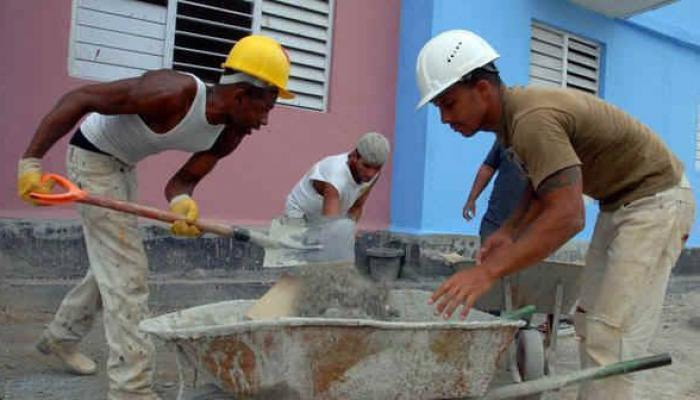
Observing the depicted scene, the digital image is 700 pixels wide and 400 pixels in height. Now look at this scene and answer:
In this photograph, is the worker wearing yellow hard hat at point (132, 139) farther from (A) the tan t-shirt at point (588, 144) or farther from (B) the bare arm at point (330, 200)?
(A) the tan t-shirt at point (588, 144)

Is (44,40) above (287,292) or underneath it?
above

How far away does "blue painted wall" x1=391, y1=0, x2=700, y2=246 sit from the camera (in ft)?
21.0

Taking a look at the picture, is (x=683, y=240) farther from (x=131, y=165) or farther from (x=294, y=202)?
(x=131, y=165)

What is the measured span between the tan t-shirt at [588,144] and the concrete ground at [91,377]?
1.46m

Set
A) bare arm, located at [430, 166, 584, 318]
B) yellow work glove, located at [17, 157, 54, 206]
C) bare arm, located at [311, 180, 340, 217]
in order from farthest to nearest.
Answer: bare arm, located at [311, 180, 340, 217] < yellow work glove, located at [17, 157, 54, 206] < bare arm, located at [430, 166, 584, 318]

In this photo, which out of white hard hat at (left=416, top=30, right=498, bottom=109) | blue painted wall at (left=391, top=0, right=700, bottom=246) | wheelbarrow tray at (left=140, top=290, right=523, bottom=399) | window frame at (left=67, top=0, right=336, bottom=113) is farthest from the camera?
blue painted wall at (left=391, top=0, right=700, bottom=246)

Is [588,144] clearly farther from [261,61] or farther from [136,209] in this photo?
[136,209]

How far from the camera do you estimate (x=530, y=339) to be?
303 cm

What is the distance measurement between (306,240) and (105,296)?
0.94 metres

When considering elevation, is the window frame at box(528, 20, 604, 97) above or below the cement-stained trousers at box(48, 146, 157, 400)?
above

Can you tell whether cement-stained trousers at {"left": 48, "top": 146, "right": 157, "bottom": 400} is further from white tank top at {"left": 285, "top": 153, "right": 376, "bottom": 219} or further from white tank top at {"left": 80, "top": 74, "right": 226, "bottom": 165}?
white tank top at {"left": 285, "top": 153, "right": 376, "bottom": 219}

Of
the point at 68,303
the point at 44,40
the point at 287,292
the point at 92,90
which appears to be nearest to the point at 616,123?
the point at 287,292

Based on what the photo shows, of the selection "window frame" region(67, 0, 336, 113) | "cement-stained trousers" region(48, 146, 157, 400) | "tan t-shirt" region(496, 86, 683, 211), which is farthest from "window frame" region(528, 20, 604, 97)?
"cement-stained trousers" region(48, 146, 157, 400)

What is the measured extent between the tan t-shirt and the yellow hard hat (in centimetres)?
97
